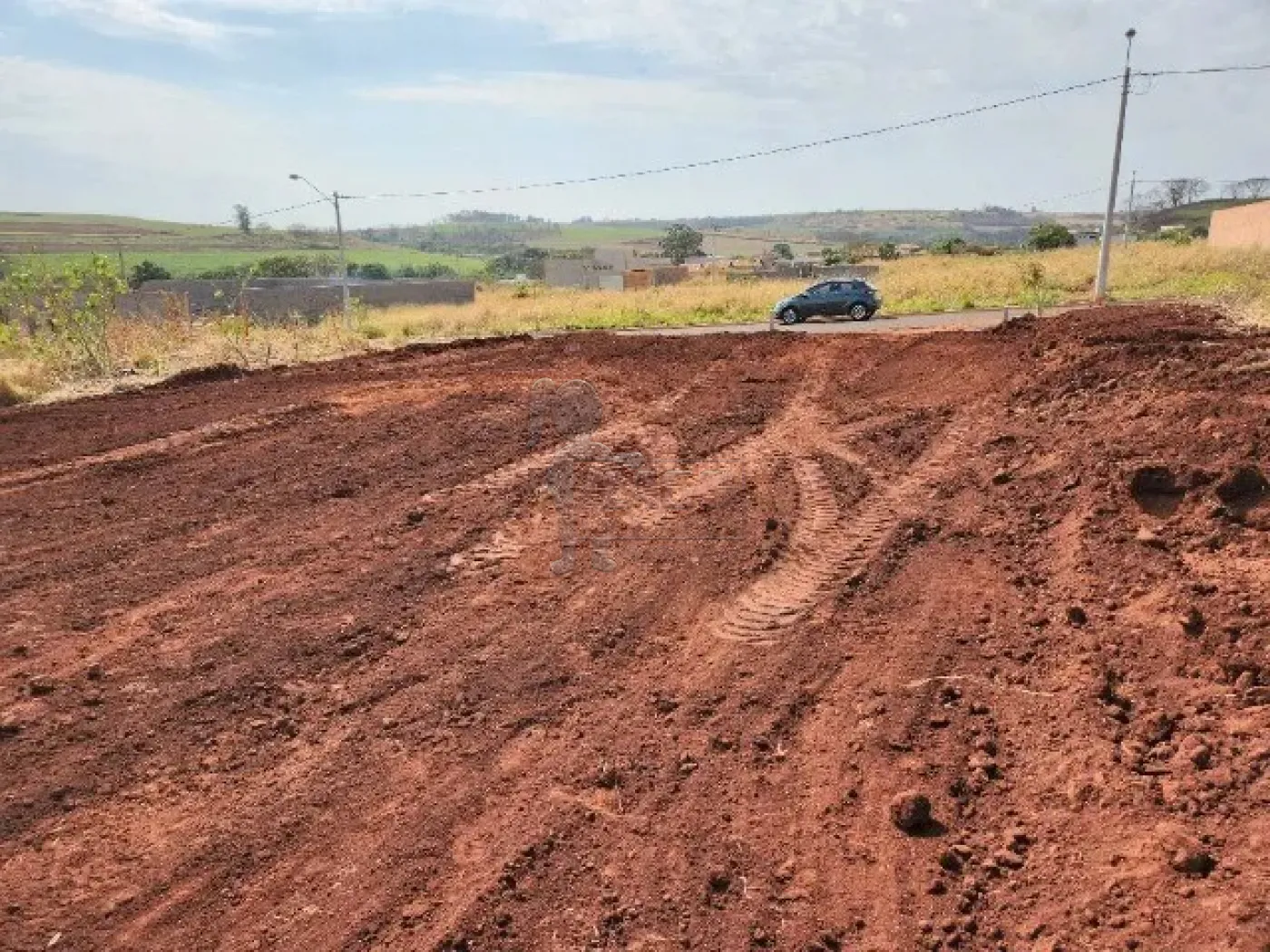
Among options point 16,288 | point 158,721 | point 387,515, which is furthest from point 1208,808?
point 16,288

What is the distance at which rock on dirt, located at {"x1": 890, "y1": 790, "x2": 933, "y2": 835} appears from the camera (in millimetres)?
4023

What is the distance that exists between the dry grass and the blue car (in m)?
2.43

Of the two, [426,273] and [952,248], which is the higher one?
[952,248]

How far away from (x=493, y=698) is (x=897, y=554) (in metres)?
3.40

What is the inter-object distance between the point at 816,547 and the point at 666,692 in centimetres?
251

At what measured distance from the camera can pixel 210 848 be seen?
13.8ft

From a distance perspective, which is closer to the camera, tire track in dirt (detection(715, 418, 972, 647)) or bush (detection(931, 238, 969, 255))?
tire track in dirt (detection(715, 418, 972, 647))

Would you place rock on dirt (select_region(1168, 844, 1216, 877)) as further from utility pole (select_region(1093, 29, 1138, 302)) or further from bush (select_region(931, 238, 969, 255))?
bush (select_region(931, 238, 969, 255))

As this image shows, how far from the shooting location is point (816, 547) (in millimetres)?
7379

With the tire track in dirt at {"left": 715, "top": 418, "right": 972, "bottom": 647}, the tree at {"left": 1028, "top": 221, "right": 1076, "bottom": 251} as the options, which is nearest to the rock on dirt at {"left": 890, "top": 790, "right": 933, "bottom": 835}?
the tire track in dirt at {"left": 715, "top": 418, "right": 972, "bottom": 647}

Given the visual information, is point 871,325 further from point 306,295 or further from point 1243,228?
point 1243,228

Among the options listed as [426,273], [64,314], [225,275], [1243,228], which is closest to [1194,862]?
[64,314]

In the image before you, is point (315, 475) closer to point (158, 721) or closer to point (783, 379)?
point (158, 721)

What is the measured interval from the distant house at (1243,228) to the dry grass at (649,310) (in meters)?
2.50
